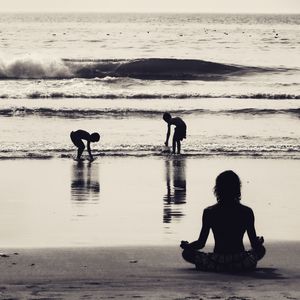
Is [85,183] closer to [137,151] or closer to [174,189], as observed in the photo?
[174,189]

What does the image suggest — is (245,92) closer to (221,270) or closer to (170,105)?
(170,105)

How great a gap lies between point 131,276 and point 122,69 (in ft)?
120

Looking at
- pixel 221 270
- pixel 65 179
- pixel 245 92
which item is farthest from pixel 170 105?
pixel 221 270

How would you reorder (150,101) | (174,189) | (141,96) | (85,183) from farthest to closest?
(141,96)
(150,101)
(85,183)
(174,189)

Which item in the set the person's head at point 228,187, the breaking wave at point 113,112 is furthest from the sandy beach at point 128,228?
the breaking wave at point 113,112

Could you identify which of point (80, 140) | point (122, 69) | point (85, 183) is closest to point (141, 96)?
point (122, 69)

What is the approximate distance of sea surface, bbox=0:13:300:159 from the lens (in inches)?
716

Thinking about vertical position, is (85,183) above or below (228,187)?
below

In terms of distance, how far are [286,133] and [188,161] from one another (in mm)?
5310

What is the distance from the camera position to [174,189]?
40.8ft

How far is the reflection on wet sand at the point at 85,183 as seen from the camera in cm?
1167

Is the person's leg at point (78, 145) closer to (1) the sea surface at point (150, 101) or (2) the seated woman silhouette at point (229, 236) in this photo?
(1) the sea surface at point (150, 101)

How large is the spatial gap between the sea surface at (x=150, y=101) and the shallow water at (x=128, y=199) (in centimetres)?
167

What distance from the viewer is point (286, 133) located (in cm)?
2041
